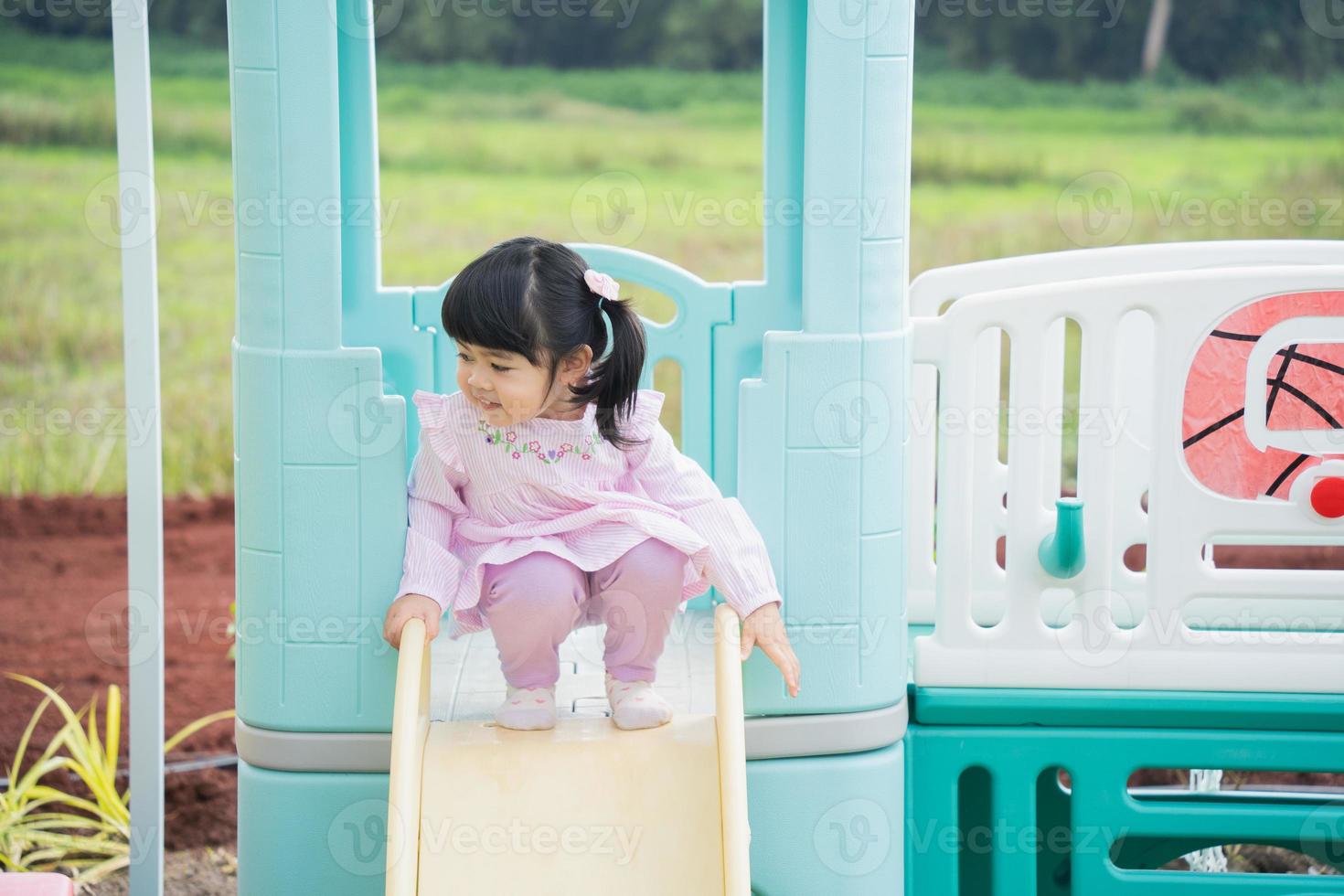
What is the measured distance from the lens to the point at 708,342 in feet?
9.50

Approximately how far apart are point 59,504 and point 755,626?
13.0ft

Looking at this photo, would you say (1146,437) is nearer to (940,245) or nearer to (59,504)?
(59,504)

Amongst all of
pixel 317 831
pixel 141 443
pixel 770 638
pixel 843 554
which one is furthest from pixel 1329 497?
pixel 141 443

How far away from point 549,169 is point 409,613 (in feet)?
19.6

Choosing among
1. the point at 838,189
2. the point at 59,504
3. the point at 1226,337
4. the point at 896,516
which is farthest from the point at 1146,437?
the point at 59,504

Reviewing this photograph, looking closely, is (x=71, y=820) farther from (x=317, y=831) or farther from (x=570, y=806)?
(x=570, y=806)

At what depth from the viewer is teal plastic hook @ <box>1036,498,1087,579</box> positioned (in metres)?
2.55

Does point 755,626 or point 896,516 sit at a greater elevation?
point 896,516

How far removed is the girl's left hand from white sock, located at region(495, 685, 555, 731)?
0.31 m

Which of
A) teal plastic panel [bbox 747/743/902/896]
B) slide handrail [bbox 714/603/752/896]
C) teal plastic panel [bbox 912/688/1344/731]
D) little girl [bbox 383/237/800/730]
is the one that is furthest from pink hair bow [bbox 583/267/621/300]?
teal plastic panel [bbox 912/688/1344/731]

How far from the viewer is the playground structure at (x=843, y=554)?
2.27m

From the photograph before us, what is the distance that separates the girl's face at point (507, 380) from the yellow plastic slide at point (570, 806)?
0.35 m

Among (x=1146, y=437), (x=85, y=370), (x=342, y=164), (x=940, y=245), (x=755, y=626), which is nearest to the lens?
(x=755, y=626)

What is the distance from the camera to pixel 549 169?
7941mm
